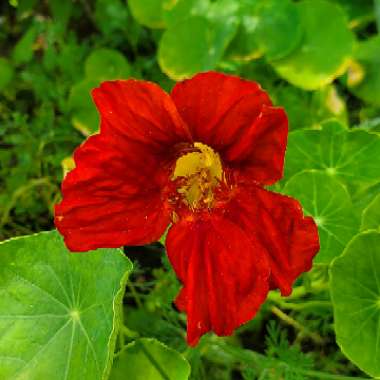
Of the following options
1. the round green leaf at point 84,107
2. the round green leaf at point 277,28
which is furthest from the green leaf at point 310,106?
the round green leaf at point 84,107

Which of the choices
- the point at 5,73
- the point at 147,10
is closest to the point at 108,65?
the point at 147,10

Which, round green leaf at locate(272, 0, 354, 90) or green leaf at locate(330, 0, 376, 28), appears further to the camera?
green leaf at locate(330, 0, 376, 28)

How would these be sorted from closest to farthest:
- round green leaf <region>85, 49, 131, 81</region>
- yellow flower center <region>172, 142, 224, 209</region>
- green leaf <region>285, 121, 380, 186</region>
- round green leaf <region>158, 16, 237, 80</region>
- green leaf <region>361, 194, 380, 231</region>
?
yellow flower center <region>172, 142, 224, 209</region> < green leaf <region>361, 194, 380, 231</region> < green leaf <region>285, 121, 380, 186</region> < round green leaf <region>158, 16, 237, 80</region> < round green leaf <region>85, 49, 131, 81</region>

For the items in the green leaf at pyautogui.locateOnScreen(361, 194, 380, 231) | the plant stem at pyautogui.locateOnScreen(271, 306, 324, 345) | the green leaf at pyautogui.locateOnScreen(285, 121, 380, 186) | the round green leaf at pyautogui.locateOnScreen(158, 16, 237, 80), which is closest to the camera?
the green leaf at pyautogui.locateOnScreen(361, 194, 380, 231)

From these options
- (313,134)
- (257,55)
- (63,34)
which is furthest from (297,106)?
(63,34)

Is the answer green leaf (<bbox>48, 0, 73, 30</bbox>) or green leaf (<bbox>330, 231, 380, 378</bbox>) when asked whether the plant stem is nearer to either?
green leaf (<bbox>330, 231, 380, 378</bbox>)

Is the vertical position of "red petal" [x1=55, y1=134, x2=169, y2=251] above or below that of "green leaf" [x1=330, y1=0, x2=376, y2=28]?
above

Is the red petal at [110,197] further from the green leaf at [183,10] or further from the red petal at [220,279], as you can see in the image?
the green leaf at [183,10]

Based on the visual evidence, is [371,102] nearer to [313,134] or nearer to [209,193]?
[313,134]

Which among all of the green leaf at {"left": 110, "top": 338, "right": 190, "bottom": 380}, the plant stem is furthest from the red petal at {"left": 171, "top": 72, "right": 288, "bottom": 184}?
the plant stem
